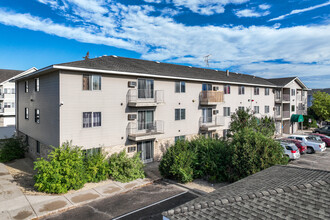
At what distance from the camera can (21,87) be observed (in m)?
22.0

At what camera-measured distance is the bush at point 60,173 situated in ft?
40.7

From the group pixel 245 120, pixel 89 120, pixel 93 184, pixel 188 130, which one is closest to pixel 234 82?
pixel 245 120

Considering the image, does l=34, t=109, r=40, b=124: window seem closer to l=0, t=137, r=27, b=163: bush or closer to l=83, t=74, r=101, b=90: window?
l=0, t=137, r=27, b=163: bush

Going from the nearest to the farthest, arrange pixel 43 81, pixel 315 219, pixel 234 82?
pixel 315 219
pixel 43 81
pixel 234 82

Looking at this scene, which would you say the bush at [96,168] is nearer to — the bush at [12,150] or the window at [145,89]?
the window at [145,89]

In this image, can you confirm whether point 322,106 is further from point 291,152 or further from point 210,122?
point 210,122

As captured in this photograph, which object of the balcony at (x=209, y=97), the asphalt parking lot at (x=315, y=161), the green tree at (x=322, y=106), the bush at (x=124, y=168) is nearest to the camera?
the bush at (x=124, y=168)

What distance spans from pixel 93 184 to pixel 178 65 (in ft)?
60.3

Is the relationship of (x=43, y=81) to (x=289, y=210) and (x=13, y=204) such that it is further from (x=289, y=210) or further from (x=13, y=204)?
(x=289, y=210)

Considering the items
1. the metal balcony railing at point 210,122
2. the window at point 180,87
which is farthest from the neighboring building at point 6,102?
the metal balcony railing at point 210,122

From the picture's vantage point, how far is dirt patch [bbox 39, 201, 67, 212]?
1061 cm

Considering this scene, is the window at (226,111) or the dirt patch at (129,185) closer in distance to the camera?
the dirt patch at (129,185)

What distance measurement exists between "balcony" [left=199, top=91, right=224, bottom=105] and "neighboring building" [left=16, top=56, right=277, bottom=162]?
0.03 metres

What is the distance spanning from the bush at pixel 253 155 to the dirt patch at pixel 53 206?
10654 millimetres
